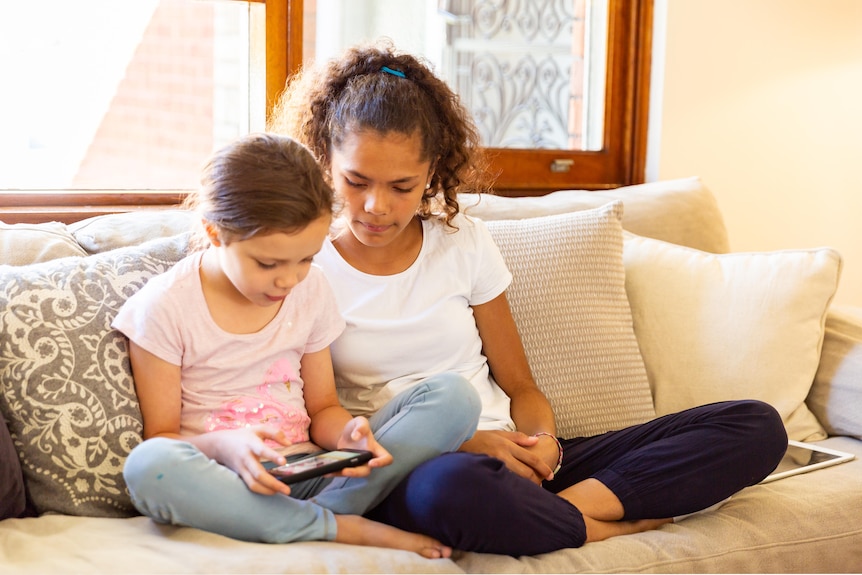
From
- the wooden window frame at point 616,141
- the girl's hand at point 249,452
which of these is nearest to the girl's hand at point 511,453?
the girl's hand at point 249,452

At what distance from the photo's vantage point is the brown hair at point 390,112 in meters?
1.48

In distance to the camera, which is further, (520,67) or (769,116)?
(769,116)

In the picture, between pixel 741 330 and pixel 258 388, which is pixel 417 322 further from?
pixel 741 330

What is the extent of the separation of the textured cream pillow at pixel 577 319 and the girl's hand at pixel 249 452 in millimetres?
681

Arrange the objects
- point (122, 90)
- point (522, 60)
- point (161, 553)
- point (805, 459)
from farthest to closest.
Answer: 1. point (522, 60)
2. point (122, 90)
3. point (805, 459)
4. point (161, 553)

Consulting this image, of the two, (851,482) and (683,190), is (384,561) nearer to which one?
(851,482)

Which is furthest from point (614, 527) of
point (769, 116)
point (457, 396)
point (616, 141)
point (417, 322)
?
point (769, 116)

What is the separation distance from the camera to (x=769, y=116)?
2832 mm

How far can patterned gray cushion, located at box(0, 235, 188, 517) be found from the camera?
1.31m

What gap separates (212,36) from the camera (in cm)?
233

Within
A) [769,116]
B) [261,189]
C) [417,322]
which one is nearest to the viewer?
[261,189]

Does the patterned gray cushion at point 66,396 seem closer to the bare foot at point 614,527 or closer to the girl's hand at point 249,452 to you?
the girl's hand at point 249,452

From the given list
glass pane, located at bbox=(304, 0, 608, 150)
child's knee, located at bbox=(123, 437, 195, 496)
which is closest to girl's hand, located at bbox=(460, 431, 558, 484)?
child's knee, located at bbox=(123, 437, 195, 496)

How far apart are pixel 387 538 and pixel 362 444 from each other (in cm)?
13
